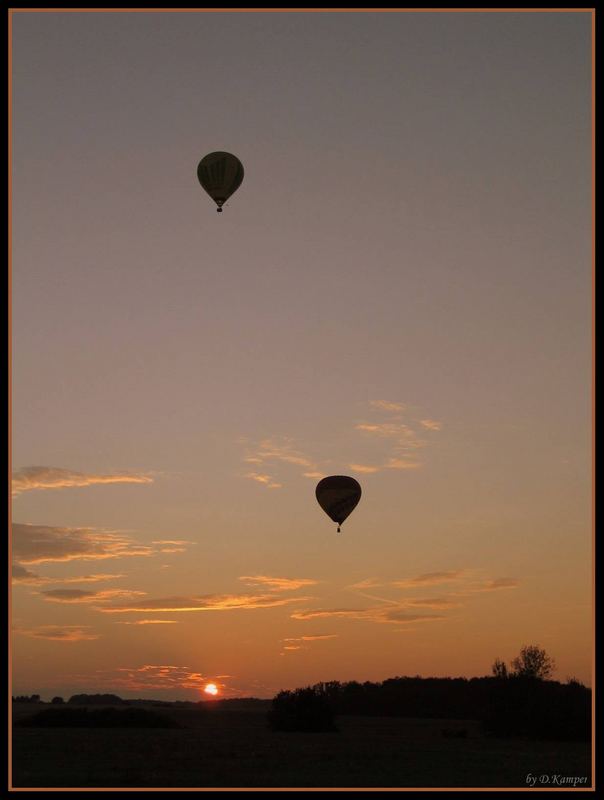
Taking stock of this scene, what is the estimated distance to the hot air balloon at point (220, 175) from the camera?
57344 mm

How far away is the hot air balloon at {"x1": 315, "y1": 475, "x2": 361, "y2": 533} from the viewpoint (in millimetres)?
62750

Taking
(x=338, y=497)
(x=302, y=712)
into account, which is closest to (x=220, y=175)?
(x=338, y=497)

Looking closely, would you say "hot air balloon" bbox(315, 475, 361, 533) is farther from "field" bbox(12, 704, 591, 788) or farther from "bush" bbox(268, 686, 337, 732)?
"bush" bbox(268, 686, 337, 732)

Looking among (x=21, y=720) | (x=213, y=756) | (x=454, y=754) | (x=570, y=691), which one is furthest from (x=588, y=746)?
(x=21, y=720)

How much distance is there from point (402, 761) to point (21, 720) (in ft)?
118

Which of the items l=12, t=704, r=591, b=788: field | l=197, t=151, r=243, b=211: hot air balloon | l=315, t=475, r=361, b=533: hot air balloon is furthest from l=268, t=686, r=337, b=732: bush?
l=197, t=151, r=243, b=211: hot air balloon

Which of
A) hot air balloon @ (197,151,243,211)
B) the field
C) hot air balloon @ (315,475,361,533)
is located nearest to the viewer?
the field

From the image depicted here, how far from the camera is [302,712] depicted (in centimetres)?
7000

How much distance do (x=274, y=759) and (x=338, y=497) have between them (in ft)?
63.7

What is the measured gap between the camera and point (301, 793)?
108 ft

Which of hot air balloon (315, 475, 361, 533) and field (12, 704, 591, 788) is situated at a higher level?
hot air balloon (315, 475, 361, 533)

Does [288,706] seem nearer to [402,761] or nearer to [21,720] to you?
[21,720]

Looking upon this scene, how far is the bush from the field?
148 cm

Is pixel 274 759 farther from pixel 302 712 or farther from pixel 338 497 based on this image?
pixel 302 712
